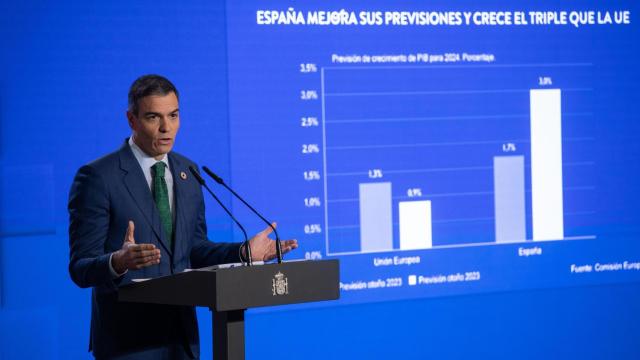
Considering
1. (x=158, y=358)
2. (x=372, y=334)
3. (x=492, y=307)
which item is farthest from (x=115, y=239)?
(x=492, y=307)

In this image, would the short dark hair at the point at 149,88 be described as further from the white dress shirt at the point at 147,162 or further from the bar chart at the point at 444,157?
the bar chart at the point at 444,157

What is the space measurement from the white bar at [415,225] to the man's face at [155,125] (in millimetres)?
1872

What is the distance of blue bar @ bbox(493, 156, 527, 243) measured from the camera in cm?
483

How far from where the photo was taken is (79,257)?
109 inches

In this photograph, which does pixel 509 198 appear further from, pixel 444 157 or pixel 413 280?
pixel 413 280

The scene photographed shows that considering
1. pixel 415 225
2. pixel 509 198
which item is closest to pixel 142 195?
pixel 415 225

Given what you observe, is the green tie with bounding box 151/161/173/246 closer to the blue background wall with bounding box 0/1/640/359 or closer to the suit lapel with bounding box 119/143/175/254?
the suit lapel with bounding box 119/143/175/254

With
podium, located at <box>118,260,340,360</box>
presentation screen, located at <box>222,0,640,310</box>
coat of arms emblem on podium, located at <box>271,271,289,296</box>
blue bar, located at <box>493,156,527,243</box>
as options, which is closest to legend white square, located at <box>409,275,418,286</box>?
presentation screen, located at <box>222,0,640,310</box>

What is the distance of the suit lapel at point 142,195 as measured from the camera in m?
2.86

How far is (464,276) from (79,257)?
95.8 inches

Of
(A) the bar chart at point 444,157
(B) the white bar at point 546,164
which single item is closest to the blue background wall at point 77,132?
(A) the bar chart at point 444,157

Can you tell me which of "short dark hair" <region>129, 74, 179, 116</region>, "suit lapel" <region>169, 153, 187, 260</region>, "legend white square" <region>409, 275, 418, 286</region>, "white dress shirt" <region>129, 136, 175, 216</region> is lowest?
"legend white square" <region>409, 275, 418, 286</region>

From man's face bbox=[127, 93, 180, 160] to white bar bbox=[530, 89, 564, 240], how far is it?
2.42 meters

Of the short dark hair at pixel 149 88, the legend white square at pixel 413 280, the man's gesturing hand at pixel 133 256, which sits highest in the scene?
the short dark hair at pixel 149 88
